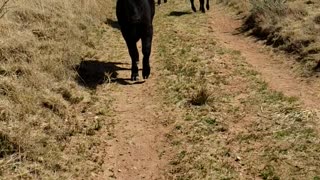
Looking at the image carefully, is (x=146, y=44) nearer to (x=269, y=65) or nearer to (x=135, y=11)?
(x=135, y=11)

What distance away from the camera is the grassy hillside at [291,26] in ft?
29.1

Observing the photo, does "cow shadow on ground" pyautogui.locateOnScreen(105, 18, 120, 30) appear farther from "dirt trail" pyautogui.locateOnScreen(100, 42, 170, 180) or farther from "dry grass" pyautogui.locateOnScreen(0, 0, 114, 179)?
"dirt trail" pyautogui.locateOnScreen(100, 42, 170, 180)

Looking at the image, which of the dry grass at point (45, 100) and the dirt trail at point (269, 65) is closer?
the dry grass at point (45, 100)

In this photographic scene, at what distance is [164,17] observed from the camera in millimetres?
14648

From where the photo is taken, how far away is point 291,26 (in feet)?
33.5

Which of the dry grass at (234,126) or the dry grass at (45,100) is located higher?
the dry grass at (45,100)

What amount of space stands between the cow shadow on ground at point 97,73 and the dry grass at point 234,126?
0.89 meters

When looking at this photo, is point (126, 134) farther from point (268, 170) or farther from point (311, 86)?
point (311, 86)

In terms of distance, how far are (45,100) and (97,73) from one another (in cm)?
232

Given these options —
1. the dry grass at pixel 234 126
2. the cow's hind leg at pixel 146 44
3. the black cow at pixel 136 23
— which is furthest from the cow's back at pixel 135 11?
the dry grass at pixel 234 126

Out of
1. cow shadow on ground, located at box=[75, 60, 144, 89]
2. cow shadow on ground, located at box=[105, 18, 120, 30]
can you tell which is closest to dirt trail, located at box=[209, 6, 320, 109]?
cow shadow on ground, located at box=[75, 60, 144, 89]

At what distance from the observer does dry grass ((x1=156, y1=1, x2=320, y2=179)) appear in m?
5.26

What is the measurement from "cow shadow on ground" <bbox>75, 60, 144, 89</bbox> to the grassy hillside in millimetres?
3292

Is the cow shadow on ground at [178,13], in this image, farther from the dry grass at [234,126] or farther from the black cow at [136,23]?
the black cow at [136,23]
